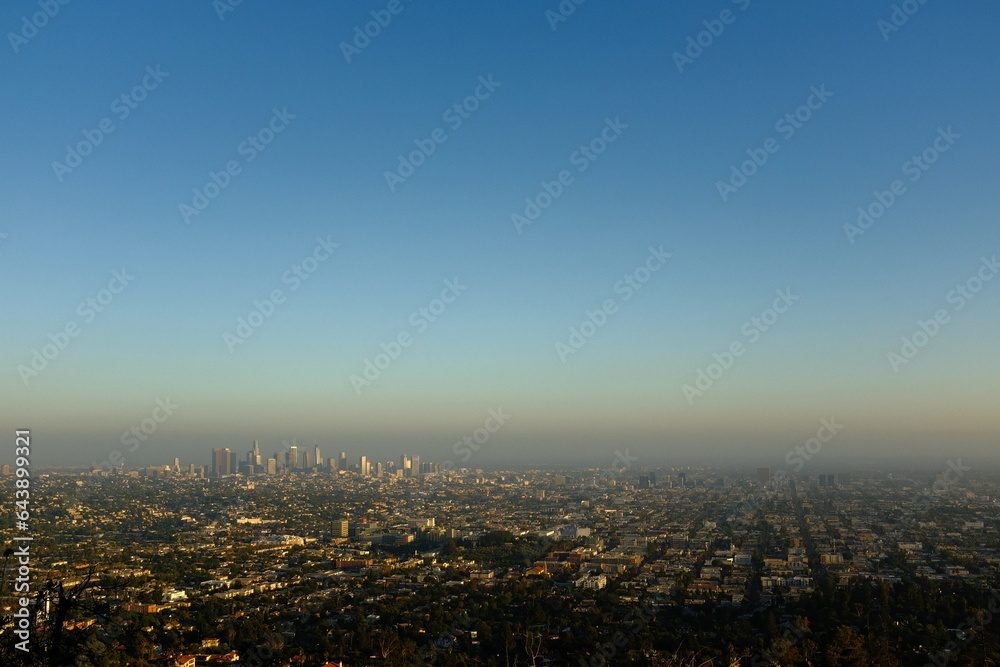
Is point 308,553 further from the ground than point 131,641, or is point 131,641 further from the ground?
point 131,641

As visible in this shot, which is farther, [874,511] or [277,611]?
[874,511]

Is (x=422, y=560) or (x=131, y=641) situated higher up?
(x=131, y=641)

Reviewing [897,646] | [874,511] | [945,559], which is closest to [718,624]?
[897,646]

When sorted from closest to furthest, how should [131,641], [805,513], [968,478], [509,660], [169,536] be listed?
[131,641]
[509,660]
[169,536]
[805,513]
[968,478]

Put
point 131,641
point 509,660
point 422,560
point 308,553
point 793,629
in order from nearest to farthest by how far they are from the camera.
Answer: point 131,641 → point 509,660 → point 793,629 → point 422,560 → point 308,553

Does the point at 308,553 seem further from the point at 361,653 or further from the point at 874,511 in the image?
the point at 874,511

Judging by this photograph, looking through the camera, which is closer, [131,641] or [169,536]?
[131,641]

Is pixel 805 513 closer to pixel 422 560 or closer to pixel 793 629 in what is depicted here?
pixel 422 560


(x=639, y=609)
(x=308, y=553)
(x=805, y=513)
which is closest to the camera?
(x=639, y=609)

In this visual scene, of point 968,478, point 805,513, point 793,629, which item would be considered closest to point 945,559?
point 793,629
